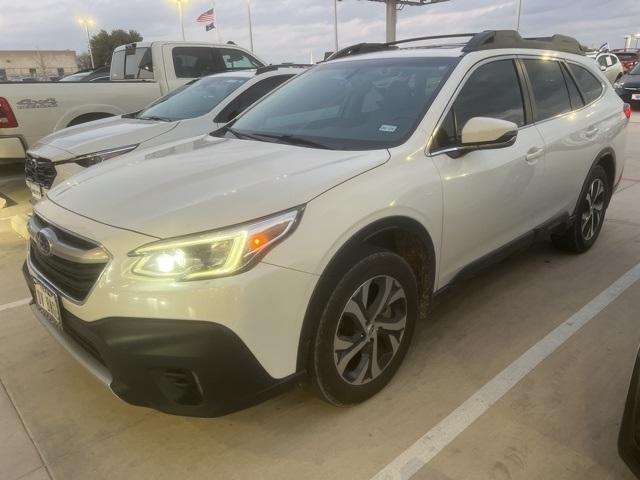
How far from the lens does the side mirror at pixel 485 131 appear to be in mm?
2727

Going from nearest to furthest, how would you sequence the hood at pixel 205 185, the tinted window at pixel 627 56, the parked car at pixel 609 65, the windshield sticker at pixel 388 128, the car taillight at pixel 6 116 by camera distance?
the hood at pixel 205 185 → the windshield sticker at pixel 388 128 → the car taillight at pixel 6 116 → the parked car at pixel 609 65 → the tinted window at pixel 627 56

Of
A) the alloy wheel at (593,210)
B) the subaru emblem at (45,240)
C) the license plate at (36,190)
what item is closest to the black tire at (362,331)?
the subaru emblem at (45,240)

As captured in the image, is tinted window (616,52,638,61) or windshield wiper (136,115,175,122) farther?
tinted window (616,52,638,61)

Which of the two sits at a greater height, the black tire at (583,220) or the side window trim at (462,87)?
the side window trim at (462,87)

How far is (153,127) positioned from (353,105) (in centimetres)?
281

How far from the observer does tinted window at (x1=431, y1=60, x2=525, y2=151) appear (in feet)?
9.48

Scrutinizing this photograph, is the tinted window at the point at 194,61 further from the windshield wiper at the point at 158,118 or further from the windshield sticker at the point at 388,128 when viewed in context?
the windshield sticker at the point at 388,128

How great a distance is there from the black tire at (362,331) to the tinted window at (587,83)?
262 cm

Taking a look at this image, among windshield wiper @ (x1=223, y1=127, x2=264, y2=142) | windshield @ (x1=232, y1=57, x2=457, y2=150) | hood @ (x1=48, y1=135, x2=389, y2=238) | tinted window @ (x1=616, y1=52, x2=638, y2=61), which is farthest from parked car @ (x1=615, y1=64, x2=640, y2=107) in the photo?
hood @ (x1=48, y1=135, x2=389, y2=238)

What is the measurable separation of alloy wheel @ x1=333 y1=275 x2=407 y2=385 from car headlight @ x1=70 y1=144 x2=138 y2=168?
323cm

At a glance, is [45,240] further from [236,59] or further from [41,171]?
[236,59]

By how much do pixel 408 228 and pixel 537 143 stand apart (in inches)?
58.3

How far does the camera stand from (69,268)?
7.38 feet

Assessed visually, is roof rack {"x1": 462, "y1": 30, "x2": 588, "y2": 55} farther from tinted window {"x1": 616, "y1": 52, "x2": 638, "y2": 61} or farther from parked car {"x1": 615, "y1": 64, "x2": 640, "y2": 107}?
tinted window {"x1": 616, "y1": 52, "x2": 638, "y2": 61}
